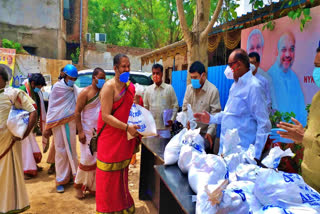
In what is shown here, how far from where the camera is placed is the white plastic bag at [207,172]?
1.49 metres

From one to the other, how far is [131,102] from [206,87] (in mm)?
1054

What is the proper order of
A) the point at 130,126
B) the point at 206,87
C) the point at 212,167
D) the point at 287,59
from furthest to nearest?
the point at 287,59
the point at 206,87
the point at 130,126
the point at 212,167

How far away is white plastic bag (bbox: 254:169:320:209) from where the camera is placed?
1.10m

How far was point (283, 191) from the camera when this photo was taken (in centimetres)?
112

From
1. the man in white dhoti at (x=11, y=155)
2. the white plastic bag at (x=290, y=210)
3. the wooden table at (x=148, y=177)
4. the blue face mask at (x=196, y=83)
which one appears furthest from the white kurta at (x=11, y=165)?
the white plastic bag at (x=290, y=210)

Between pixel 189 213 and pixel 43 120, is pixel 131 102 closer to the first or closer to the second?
pixel 189 213

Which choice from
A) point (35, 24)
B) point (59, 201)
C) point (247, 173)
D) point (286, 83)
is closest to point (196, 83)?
Result: point (286, 83)

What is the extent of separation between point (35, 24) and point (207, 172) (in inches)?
626

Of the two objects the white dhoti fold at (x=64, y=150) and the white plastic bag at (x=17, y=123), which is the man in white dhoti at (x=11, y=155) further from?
the white dhoti fold at (x=64, y=150)

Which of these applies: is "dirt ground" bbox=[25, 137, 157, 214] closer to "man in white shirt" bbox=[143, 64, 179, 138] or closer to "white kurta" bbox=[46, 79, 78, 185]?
"white kurta" bbox=[46, 79, 78, 185]

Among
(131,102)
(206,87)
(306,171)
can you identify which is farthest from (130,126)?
(306,171)

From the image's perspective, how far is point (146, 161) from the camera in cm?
388

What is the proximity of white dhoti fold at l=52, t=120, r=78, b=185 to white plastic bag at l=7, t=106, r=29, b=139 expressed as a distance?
1.23 metres

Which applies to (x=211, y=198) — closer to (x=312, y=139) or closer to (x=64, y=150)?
(x=312, y=139)
